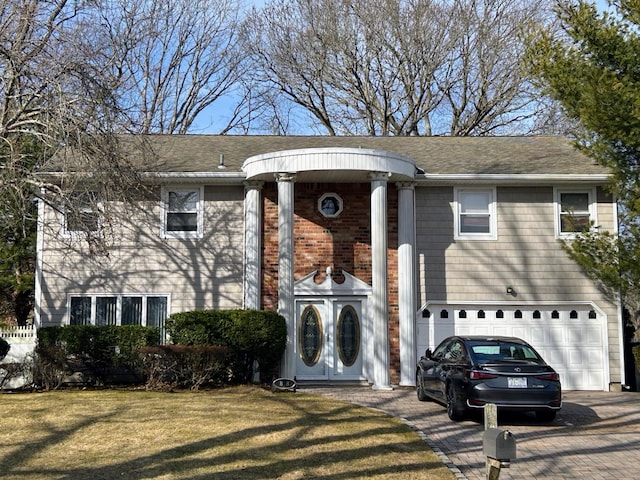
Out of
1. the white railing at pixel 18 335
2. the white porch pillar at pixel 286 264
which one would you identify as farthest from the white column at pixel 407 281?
the white railing at pixel 18 335

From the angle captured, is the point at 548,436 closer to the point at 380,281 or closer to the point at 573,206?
the point at 380,281

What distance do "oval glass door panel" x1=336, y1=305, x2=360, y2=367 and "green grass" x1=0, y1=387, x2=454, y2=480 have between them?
428 centimetres

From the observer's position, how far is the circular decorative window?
17.9 m

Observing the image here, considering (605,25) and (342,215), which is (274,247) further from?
(605,25)

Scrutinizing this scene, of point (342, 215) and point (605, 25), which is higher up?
point (605, 25)

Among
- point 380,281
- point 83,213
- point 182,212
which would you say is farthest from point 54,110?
point 380,281

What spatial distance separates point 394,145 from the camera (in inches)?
819

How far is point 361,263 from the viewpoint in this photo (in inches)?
697

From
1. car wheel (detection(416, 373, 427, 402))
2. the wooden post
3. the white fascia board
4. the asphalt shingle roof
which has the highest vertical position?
the asphalt shingle roof

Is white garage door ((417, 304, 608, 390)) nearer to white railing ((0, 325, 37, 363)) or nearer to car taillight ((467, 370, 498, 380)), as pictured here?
car taillight ((467, 370, 498, 380))

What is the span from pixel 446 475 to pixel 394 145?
1373 cm

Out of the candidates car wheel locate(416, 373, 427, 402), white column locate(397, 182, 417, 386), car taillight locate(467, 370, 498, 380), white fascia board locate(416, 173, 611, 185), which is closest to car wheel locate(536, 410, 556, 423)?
car taillight locate(467, 370, 498, 380)

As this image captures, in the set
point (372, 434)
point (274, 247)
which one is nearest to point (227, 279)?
point (274, 247)

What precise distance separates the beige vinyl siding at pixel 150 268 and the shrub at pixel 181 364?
2594mm
